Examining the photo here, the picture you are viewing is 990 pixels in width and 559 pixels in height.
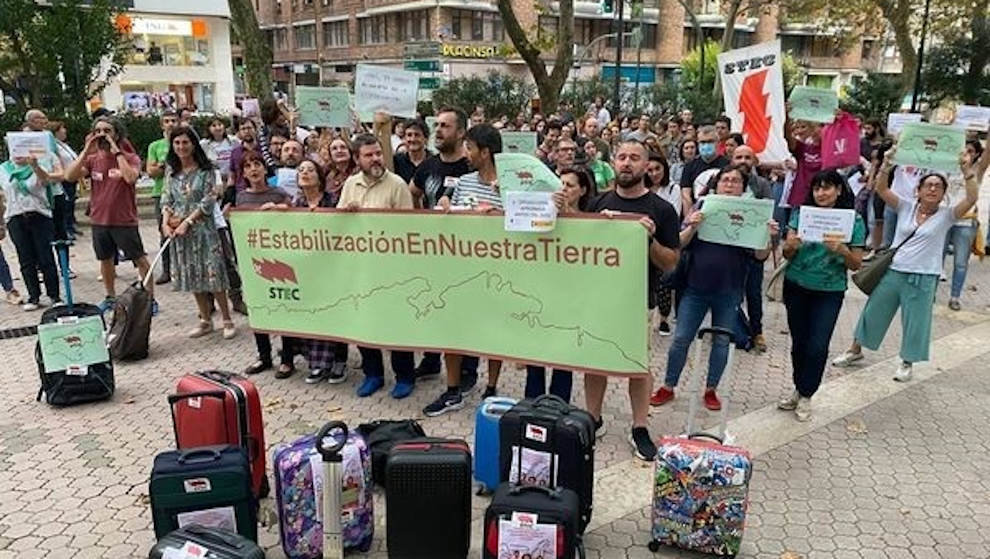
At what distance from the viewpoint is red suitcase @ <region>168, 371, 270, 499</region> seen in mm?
3861

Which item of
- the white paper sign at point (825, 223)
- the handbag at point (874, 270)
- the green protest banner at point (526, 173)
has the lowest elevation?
the handbag at point (874, 270)

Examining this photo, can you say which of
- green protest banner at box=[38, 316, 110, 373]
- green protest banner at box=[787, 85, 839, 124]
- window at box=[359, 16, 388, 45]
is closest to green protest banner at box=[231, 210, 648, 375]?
green protest banner at box=[38, 316, 110, 373]

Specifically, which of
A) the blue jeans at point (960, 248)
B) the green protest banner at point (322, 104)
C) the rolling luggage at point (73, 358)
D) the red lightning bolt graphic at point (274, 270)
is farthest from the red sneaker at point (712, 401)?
the green protest banner at point (322, 104)

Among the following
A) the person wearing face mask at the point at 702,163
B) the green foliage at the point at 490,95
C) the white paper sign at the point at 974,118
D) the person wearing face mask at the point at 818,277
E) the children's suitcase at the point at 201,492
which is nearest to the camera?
the children's suitcase at the point at 201,492

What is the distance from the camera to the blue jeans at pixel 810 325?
16.1 feet

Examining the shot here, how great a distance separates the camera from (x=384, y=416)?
209 inches

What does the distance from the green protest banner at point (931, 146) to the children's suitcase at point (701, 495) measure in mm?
2981

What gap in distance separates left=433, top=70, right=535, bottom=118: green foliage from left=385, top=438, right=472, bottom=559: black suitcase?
22.9 meters

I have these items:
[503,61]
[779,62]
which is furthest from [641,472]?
[503,61]

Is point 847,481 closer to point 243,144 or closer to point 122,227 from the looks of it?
point 122,227

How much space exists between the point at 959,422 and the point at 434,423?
12.3ft

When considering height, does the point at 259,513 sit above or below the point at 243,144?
below

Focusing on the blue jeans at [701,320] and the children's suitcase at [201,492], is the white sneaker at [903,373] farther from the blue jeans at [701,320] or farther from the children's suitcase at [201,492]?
the children's suitcase at [201,492]

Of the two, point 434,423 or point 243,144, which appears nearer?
point 434,423
